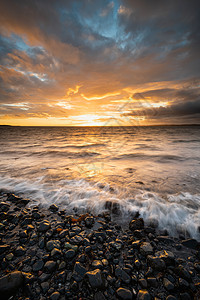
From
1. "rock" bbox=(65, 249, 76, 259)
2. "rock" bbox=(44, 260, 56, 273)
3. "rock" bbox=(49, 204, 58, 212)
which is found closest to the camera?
"rock" bbox=(44, 260, 56, 273)

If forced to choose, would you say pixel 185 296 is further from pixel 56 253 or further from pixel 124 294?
pixel 56 253

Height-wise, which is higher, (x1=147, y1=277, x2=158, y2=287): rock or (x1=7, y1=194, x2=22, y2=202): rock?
(x1=147, y1=277, x2=158, y2=287): rock

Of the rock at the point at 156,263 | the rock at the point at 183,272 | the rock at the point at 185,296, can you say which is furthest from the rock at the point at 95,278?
the rock at the point at 183,272

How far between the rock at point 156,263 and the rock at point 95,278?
0.87 meters

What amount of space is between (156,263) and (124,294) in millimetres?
703

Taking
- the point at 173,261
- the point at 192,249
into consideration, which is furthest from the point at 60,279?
the point at 192,249

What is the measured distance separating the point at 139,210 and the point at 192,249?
138 centimetres

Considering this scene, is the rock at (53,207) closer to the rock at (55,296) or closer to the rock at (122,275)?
the rock at (55,296)

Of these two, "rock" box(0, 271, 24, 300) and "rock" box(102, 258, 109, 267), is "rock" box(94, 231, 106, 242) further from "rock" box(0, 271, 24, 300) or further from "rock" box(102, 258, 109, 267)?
"rock" box(0, 271, 24, 300)

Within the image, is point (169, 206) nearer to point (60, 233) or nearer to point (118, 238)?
point (118, 238)

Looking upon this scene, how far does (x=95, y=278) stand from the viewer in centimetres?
178

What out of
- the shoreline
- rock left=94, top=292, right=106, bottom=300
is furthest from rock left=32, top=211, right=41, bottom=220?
rock left=94, top=292, right=106, bottom=300

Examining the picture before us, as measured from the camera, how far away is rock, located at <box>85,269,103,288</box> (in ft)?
5.66

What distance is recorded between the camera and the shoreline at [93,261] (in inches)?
65.9
